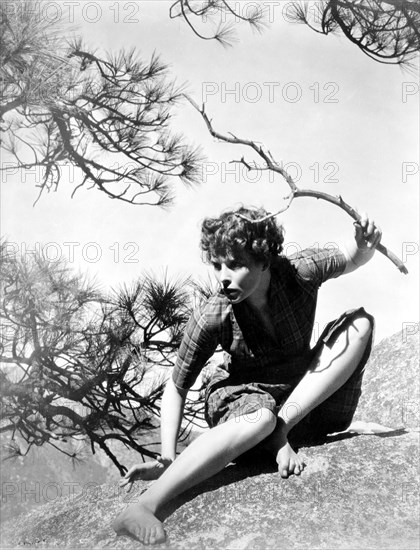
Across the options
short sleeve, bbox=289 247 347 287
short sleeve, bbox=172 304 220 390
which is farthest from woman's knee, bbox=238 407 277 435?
short sleeve, bbox=289 247 347 287

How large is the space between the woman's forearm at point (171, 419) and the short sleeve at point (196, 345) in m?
0.02

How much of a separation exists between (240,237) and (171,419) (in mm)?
450

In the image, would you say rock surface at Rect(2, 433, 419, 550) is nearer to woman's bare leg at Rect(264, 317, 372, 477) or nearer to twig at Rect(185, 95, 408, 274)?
woman's bare leg at Rect(264, 317, 372, 477)

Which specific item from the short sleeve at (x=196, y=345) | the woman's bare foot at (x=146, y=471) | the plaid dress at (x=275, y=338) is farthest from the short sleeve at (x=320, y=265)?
the woman's bare foot at (x=146, y=471)

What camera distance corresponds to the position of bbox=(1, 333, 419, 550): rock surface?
1338 millimetres

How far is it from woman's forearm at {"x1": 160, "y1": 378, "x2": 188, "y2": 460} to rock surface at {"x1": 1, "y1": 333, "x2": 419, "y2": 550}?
0.11 m

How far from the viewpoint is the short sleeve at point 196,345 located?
5.36 feet

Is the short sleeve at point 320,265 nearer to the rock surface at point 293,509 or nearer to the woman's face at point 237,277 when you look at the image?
the woman's face at point 237,277

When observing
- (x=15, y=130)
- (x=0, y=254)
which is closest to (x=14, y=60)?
(x=15, y=130)

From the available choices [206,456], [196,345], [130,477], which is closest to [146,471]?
[130,477]

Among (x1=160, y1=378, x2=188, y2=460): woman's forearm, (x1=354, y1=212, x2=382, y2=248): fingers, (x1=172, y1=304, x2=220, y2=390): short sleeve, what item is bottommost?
(x1=160, y1=378, x2=188, y2=460): woman's forearm

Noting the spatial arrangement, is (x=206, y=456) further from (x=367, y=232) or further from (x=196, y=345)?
(x=367, y=232)

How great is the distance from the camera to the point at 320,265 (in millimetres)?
1614

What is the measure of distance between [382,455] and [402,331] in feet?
3.53
